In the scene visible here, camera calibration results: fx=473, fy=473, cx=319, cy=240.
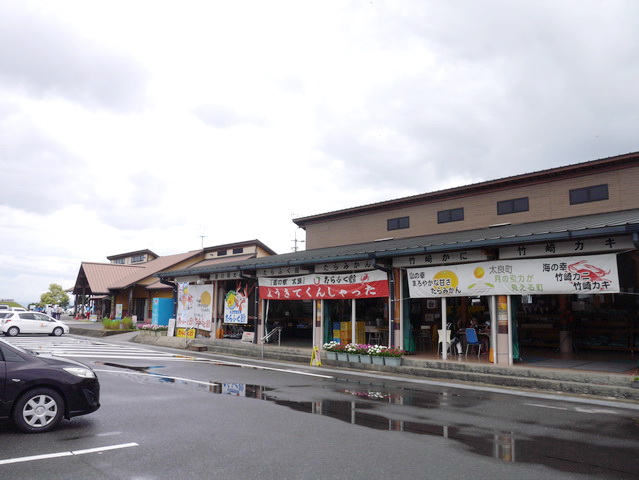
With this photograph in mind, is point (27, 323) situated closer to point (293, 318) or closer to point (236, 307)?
point (236, 307)

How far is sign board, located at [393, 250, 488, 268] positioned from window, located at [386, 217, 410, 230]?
6.53m

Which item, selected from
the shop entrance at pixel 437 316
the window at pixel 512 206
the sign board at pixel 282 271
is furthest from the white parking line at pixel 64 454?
the window at pixel 512 206

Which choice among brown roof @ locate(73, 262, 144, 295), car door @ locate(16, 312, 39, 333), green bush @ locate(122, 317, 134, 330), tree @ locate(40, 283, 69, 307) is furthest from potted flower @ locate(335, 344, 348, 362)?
tree @ locate(40, 283, 69, 307)

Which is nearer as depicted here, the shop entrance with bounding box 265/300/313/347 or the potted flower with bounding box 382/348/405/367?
the potted flower with bounding box 382/348/405/367

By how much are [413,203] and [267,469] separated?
18.4 m

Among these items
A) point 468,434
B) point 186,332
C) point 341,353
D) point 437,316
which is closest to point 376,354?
point 341,353

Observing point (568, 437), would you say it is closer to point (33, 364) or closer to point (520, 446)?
point (520, 446)

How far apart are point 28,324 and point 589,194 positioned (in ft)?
99.2

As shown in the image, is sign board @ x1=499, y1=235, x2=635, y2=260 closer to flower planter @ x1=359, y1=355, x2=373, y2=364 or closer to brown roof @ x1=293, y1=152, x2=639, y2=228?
flower planter @ x1=359, y1=355, x2=373, y2=364

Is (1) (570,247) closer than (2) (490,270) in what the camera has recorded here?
Yes

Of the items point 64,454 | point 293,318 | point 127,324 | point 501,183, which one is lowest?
point 64,454

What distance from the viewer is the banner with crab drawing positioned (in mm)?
11781

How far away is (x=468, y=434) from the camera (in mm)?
7098

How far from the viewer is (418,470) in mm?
5324
